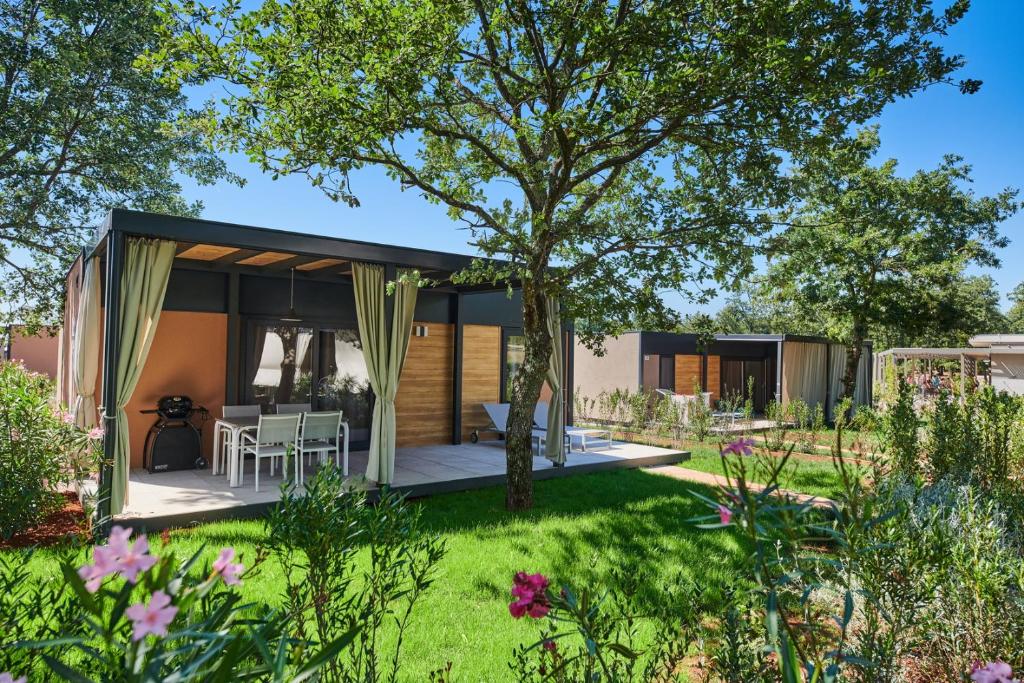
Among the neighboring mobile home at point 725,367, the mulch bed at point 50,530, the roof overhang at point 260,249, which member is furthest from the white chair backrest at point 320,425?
the neighboring mobile home at point 725,367

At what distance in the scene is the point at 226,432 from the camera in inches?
320

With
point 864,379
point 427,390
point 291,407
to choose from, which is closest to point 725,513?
point 291,407

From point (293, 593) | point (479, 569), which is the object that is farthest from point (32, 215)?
point (293, 593)

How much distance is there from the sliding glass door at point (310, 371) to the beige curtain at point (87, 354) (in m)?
1.97

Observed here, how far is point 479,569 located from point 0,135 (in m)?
13.6

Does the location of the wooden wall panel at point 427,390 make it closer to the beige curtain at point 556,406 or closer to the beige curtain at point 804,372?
the beige curtain at point 556,406

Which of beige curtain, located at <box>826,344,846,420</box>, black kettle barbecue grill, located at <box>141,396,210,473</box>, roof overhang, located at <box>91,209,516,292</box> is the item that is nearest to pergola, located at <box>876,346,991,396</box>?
beige curtain, located at <box>826,344,846,420</box>

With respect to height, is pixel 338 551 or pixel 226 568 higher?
pixel 226 568

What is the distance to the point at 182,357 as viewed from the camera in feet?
28.4

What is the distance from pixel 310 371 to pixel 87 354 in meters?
2.96

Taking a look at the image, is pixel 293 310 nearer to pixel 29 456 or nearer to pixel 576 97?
pixel 29 456

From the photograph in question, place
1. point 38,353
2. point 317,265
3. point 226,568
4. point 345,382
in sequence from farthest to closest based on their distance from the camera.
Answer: point 38,353
point 345,382
point 317,265
point 226,568

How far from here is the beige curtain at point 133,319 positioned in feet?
18.8

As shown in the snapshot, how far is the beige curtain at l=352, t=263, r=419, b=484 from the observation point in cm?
736
